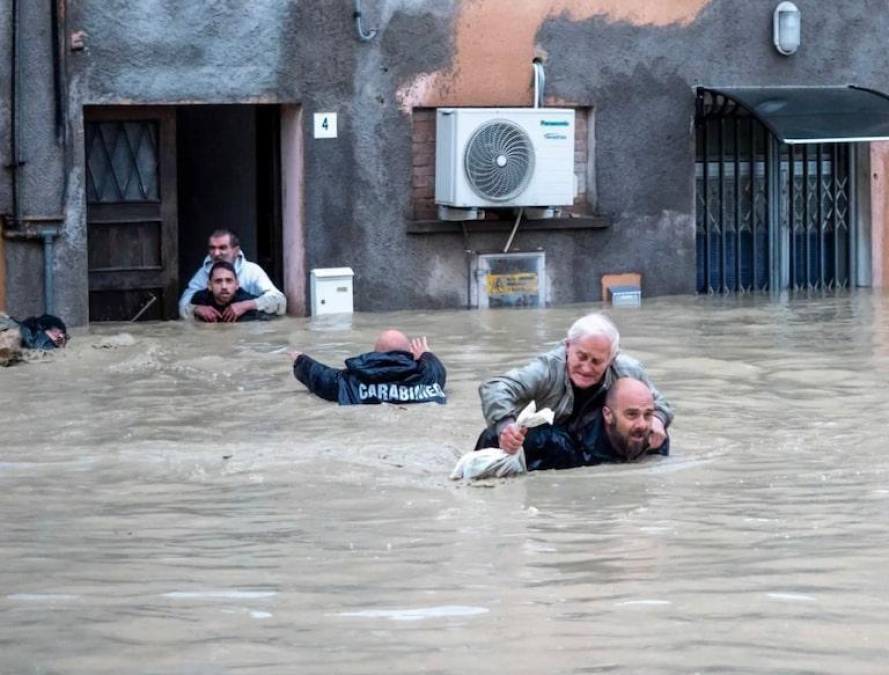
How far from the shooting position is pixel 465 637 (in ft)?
18.4

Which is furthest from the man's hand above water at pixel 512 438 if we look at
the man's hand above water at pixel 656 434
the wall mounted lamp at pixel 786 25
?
the wall mounted lamp at pixel 786 25

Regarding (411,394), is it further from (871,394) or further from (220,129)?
(220,129)

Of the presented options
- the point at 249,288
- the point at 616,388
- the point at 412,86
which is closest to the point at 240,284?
the point at 249,288

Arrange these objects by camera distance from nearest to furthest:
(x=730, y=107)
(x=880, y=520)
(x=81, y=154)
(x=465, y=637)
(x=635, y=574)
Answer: (x=465, y=637) < (x=635, y=574) < (x=880, y=520) < (x=81, y=154) < (x=730, y=107)

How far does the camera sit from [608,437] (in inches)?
369

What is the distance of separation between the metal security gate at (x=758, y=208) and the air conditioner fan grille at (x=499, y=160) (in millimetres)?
2239

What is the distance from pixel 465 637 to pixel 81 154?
11.2 meters

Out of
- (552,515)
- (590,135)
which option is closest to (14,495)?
(552,515)

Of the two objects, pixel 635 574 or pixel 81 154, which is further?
pixel 81 154

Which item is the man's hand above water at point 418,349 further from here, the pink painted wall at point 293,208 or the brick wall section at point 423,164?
the brick wall section at point 423,164

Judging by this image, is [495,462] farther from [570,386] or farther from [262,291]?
[262,291]

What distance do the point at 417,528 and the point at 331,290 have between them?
9.46 m

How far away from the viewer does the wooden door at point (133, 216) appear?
55.5ft

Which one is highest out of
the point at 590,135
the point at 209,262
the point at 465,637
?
the point at 590,135
